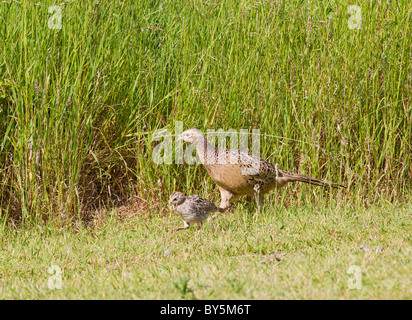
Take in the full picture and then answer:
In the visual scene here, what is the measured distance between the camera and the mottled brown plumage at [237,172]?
23.3ft

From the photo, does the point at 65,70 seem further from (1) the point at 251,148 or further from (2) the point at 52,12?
(1) the point at 251,148

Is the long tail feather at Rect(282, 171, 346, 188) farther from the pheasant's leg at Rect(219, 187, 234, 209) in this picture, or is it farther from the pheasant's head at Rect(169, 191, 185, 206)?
the pheasant's head at Rect(169, 191, 185, 206)

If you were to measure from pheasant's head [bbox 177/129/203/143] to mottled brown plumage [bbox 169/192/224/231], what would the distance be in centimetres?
84

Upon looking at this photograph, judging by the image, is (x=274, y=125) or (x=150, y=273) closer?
(x=150, y=273)

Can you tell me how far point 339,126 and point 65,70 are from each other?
317cm

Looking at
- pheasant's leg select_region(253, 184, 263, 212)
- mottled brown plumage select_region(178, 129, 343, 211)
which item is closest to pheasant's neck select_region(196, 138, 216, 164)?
mottled brown plumage select_region(178, 129, 343, 211)

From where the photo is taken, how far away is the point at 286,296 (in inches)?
166

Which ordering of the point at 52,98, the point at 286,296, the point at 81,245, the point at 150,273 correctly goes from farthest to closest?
the point at 52,98, the point at 81,245, the point at 150,273, the point at 286,296

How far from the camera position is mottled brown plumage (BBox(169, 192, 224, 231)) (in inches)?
251

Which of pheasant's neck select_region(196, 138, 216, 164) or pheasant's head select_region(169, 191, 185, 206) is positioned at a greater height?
pheasant's neck select_region(196, 138, 216, 164)

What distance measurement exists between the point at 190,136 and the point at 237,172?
26.2 inches

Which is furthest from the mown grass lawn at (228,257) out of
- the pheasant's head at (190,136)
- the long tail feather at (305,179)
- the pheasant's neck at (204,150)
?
the pheasant's head at (190,136)

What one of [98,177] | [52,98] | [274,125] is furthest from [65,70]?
[274,125]

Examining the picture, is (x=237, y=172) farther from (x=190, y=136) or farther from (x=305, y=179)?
(x=305, y=179)
